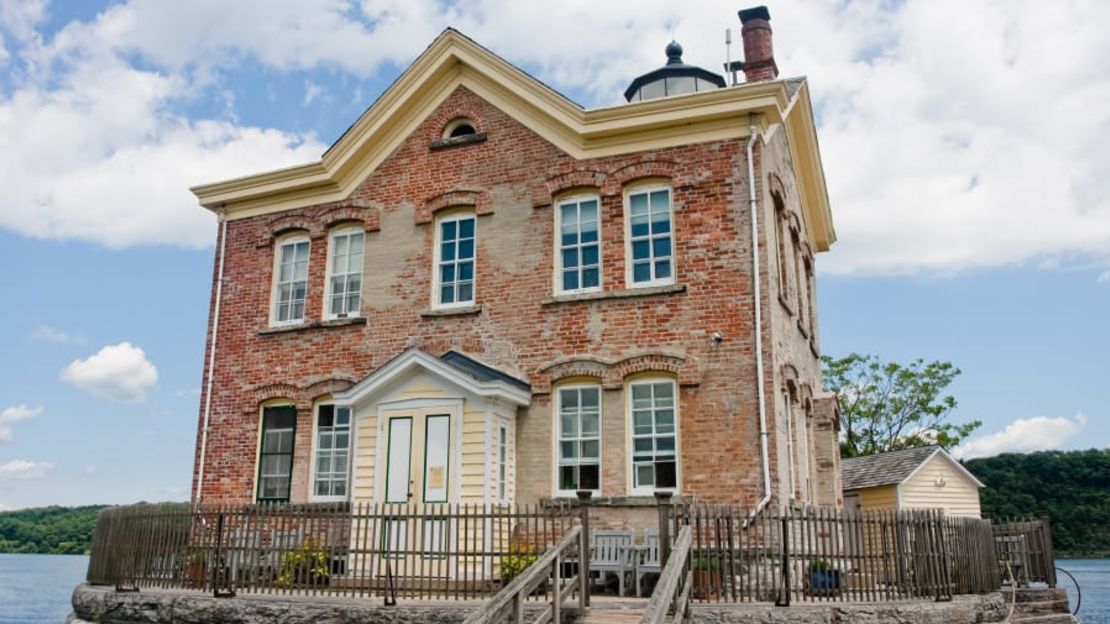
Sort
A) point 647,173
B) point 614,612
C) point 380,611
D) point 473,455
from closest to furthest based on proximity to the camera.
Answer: point 614,612, point 380,611, point 473,455, point 647,173

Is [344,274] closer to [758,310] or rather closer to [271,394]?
[271,394]

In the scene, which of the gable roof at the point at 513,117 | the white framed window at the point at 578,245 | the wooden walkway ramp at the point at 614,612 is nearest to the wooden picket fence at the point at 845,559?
the wooden walkway ramp at the point at 614,612

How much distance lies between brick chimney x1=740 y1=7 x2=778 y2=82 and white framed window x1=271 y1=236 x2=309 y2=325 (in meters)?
9.31

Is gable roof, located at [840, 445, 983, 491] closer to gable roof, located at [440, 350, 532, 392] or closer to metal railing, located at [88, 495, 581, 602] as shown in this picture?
gable roof, located at [440, 350, 532, 392]

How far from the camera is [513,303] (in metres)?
14.5

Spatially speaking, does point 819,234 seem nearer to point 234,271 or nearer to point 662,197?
point 662,197

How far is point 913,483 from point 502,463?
1608cm

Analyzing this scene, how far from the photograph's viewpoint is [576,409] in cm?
1376

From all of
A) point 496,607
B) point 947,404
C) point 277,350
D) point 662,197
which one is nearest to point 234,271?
point 277,350

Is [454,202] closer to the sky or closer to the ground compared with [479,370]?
closer to the sky

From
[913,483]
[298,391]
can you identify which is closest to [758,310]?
[298,391]

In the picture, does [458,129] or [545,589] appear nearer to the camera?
[545,589]

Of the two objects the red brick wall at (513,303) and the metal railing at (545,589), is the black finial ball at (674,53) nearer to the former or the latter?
the red brick wall at (513,303)

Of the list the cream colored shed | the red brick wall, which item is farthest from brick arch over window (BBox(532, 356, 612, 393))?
the cream colored shed
